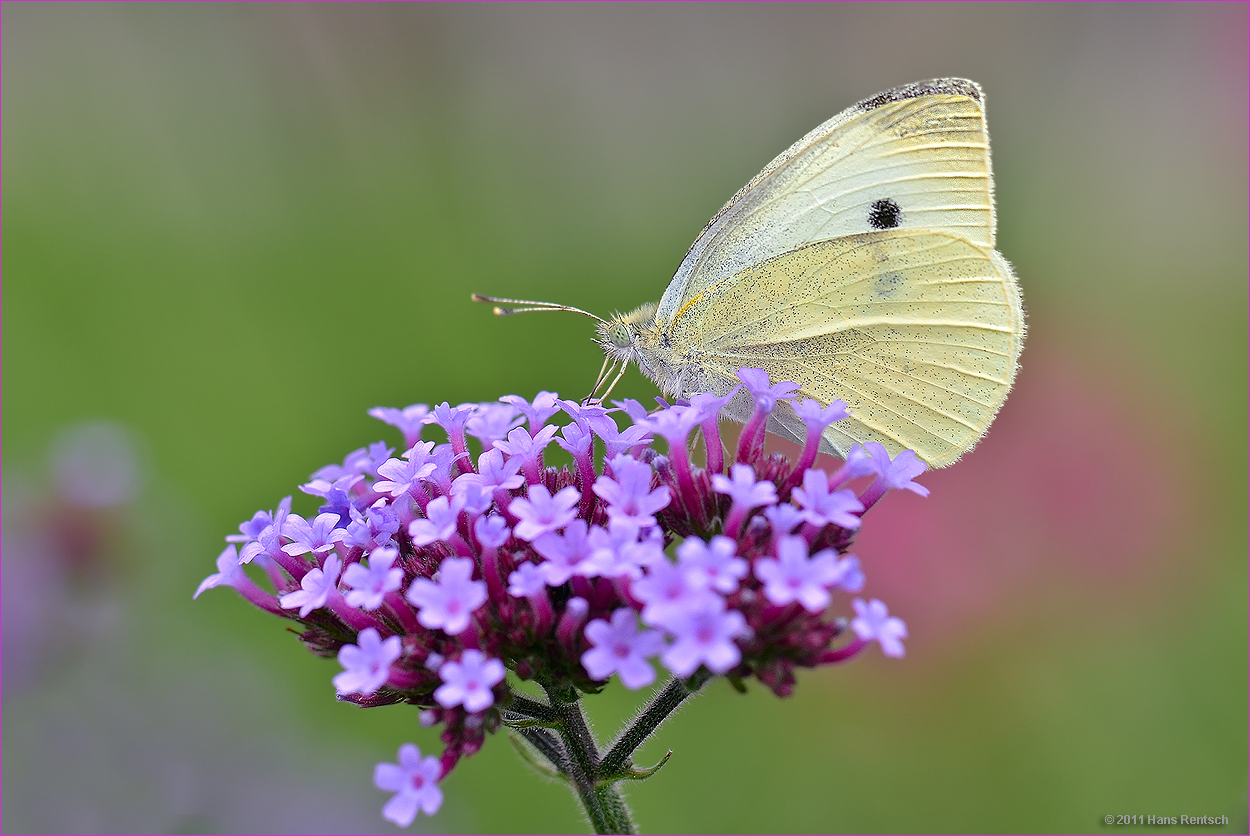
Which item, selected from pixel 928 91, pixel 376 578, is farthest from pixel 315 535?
pixel 928 91

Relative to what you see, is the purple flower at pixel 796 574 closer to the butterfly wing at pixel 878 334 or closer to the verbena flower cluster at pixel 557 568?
the verbena flower cluster at pixel 557 568

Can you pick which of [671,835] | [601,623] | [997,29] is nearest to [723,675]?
[601,623]

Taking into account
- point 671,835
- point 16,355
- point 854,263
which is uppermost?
point 854,263

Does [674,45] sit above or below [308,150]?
above

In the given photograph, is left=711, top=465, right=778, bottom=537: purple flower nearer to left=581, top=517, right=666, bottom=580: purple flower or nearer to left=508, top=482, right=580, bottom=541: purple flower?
left=581, top=517, right=666, bottom=580: purple flower

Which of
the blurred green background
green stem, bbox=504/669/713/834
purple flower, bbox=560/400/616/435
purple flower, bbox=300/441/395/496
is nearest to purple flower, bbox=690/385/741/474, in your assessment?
purple flower, bbox=560/400/616/435

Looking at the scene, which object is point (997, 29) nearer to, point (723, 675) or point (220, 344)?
point (220, 344)

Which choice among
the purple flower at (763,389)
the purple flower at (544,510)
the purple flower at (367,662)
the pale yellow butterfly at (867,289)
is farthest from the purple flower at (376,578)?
the pale yellow butterfly at (867,289)
